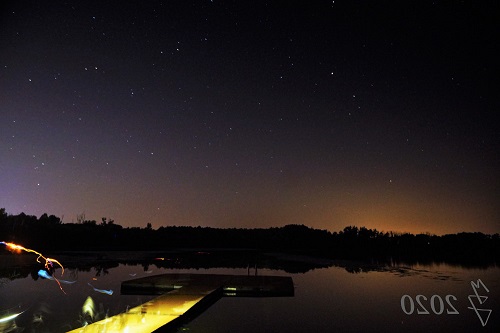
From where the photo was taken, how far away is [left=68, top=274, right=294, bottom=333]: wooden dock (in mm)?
9180

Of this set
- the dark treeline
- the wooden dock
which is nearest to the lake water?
the wooden dock

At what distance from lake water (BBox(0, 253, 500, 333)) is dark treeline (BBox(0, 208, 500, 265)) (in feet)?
91.3

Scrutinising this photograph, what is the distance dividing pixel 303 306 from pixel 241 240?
63.1 metres

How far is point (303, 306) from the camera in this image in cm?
1450

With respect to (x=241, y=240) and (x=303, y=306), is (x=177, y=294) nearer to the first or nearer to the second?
(x=303, y=306)

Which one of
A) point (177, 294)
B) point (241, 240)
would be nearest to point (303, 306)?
point (177, 294)

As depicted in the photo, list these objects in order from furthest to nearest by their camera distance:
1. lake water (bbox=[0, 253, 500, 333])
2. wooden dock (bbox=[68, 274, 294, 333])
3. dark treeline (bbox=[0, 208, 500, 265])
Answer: dark treeline (bbox=[0, 208, 500, 265]) < lake water (bbox=[0, 253, 500, 333]) < wooden dock (bbox=[68, 274, 294, 333])

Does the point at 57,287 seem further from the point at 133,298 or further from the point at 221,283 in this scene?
the point at 221,283

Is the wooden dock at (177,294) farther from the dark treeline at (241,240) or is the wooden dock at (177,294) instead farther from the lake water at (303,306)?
the dark treeline at (241,240)

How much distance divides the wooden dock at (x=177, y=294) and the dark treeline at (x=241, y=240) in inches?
1263

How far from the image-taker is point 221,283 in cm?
1661

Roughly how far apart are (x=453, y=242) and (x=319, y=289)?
176ft

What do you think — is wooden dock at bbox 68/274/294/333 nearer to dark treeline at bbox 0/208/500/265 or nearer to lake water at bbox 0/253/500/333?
lake water at bbox 0/253/500/333

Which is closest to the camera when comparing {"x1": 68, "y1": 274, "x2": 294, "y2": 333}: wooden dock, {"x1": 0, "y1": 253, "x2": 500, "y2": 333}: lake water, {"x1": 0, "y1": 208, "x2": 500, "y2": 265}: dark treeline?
{"x1": 68, "y1": 274, "x2": 294, "y2": 333}: wooden dock
